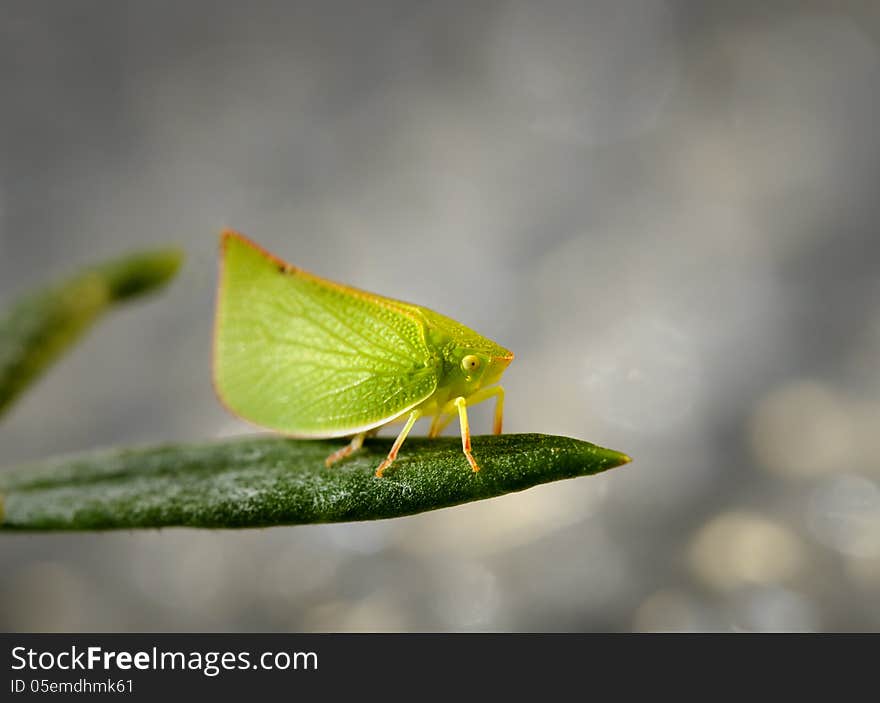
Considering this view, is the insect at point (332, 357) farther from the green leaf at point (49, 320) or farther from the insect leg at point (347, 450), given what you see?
the green leaf at point (49, 320)

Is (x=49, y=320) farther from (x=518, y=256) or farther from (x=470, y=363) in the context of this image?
(x=518, y=256)

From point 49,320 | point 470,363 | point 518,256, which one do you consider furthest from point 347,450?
point 518,256

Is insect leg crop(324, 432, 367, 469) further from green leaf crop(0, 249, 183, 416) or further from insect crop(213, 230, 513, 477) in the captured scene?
green leaf crop(0, 249, 183, 416)

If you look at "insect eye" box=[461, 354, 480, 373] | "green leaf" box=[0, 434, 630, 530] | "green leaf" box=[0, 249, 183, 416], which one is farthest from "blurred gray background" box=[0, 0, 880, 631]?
"insect eye" box=[461, 354, 480, 373]

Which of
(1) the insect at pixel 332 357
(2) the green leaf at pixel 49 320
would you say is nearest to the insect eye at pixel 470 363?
(1) the insect at pixel 332 357

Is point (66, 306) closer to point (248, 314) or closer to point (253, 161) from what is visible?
point (248, 314)

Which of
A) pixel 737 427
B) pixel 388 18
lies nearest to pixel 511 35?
pixel 388 18
